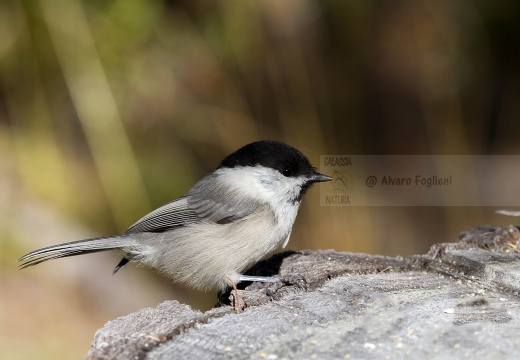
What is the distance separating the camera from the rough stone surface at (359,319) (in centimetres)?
156

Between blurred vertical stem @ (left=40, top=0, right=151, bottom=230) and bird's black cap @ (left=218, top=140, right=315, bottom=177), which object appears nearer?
bird's black cap @ (left=218, top=140, right=315, bottom=177)

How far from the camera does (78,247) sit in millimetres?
2520

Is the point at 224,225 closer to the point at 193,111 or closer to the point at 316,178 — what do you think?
the point at 316,178

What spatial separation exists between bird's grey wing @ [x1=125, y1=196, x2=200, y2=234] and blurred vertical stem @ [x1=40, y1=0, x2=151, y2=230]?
99cm

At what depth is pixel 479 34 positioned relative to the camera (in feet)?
13.6

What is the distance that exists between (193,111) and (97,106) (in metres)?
0.60

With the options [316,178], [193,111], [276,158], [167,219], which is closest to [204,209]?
[167,219]

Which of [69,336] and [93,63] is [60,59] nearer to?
[93,63]

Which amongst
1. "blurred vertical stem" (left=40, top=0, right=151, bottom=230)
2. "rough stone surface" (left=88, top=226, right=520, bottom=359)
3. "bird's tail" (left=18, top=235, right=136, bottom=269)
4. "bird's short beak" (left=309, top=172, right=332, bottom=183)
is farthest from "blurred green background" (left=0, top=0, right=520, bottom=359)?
"rough stone surface" (left=88, top=226, right=520, bottom=359)

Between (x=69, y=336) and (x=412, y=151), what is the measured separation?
8.26 feet

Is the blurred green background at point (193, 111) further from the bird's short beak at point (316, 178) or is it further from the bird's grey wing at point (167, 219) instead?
the bird's short beak at point (316, 178)

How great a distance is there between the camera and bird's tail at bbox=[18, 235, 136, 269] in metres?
2.47

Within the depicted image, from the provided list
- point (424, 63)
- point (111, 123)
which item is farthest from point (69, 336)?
point (424, 63)

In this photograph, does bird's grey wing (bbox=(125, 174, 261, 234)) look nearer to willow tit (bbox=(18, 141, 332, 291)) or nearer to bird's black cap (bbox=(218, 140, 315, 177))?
willow tit (bbox=(18, 141, 332, 291))
